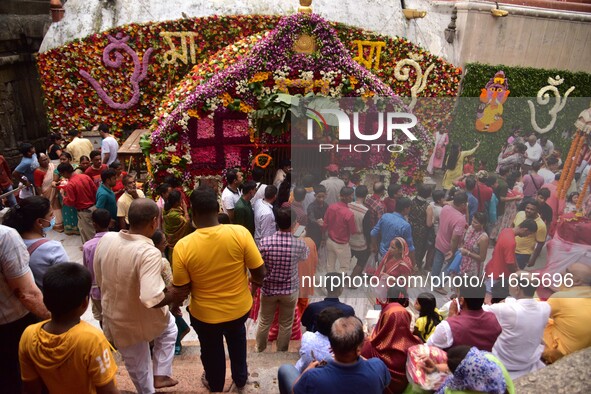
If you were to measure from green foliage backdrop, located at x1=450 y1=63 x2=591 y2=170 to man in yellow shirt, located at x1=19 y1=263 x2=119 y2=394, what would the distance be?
8.39 m

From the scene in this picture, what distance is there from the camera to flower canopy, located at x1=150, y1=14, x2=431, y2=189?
913 centimetres

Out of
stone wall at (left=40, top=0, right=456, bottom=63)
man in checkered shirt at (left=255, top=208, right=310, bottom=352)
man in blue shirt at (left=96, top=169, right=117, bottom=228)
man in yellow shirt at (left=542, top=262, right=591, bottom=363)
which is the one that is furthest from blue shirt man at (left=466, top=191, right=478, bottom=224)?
stone wall at (left=40, top=0, right=456, bottom=63)

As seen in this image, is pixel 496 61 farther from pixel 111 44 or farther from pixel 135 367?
pixel 135 367

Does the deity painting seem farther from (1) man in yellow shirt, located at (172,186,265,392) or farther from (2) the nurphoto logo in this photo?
(1) man in yellow shirt, located at (172,186,265,392)

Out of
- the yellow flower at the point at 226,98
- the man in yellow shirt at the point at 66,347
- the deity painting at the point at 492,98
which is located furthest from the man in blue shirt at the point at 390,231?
the deity painting at the point at 492,98

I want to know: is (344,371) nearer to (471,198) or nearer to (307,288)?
(307,288)

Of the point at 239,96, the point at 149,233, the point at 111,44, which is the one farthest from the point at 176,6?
the point at 149,233

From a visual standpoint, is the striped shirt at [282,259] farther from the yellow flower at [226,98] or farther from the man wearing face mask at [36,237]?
the yellow flower at [226,98]

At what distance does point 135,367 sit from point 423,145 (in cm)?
616

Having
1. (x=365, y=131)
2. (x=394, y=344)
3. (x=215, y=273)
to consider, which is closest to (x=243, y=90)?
(x=365, y=131)

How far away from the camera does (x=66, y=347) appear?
276 centimetres

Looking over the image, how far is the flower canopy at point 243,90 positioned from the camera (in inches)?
360

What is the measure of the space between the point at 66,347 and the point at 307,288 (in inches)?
122

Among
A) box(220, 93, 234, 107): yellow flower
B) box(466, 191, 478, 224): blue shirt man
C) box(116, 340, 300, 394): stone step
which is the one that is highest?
box(220, 93, 234, 107): yellow flower
